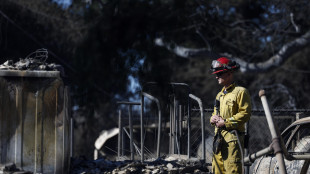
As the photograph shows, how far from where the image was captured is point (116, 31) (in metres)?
7.46

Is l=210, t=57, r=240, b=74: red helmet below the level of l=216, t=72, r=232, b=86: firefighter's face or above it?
above

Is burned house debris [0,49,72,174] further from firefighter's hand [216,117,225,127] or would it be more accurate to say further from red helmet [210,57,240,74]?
firefighter's hand [216,117,225,127]

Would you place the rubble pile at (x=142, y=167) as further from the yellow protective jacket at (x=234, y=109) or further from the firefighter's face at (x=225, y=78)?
the firefighter's face at (x=225, y=78)

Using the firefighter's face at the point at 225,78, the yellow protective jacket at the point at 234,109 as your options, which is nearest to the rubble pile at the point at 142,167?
the yellow protective jacket at the point at 234,109

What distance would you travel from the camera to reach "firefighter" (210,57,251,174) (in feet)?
19.0

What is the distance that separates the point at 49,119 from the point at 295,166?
10.3 ft

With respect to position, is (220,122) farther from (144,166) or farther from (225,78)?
(144,166)

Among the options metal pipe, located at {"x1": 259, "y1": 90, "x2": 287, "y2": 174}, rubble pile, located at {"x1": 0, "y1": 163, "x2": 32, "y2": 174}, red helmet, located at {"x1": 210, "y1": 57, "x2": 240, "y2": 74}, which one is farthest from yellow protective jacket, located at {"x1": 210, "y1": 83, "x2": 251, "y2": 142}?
rubble pile, located at {"x1": 0, "y1": 163, "x2": 32, "y2": 174}

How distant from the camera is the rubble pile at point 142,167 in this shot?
275 inches

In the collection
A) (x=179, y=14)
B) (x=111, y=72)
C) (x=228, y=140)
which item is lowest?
(x=228, y=140)

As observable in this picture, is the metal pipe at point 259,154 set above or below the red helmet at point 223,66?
below

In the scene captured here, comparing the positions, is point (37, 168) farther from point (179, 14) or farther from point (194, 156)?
point (179, 14)

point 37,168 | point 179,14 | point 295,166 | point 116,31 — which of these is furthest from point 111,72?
point 179,14

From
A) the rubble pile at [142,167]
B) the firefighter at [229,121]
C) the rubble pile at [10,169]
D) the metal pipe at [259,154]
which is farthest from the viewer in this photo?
the rubble pile at [142,167]
